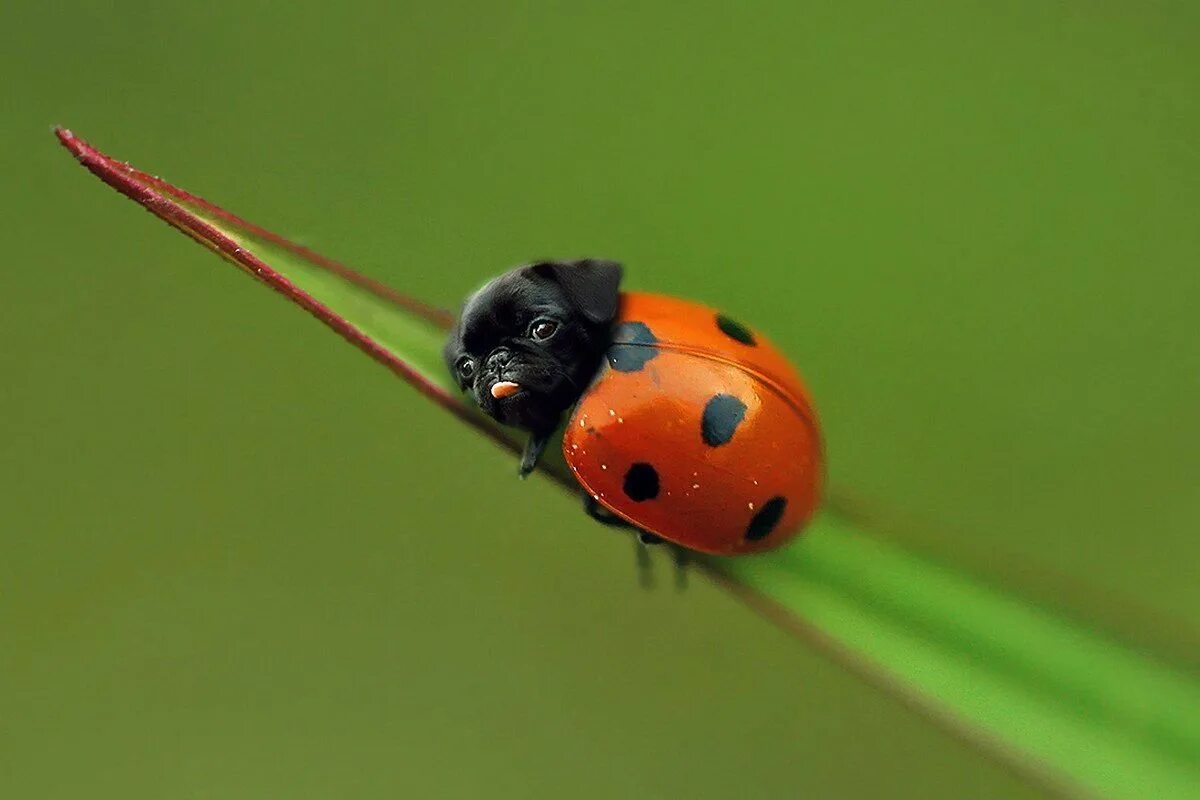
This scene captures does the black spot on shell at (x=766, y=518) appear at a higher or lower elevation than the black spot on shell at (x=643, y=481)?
higher

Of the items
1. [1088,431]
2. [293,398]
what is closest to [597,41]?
[293,398]

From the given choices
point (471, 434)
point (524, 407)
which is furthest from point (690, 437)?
point (471, 434)

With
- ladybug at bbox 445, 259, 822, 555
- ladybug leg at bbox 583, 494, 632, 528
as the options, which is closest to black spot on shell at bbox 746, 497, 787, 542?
ladybug at bbox 445, 259, 822, 555

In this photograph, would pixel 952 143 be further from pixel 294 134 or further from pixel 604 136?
pixel 294 134

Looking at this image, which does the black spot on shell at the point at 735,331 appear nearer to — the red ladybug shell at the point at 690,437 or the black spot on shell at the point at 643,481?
the red ladybug shell at the point at 690,437

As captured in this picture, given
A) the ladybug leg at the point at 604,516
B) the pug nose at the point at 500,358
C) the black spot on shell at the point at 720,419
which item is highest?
the black spot on shell at the point at 720,419

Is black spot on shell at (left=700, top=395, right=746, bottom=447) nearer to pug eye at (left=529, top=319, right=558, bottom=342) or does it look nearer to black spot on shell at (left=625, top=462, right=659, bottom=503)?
black spot on shell at (left=625, top=462, right=659, bottom=503)

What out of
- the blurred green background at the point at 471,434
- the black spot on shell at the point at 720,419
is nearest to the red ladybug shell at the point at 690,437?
the black spot on shell at the point at 720,419

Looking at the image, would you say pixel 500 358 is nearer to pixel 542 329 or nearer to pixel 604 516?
pixel 542 329
